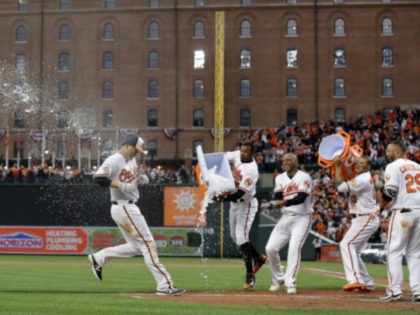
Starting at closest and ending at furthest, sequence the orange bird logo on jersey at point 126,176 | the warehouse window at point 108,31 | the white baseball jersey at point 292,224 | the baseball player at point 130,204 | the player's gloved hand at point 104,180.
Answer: the player's gloved hand at point 104,180 < the baseball player at point 130,204 < the orange bird logo on jersey at point 126,176 < the white baseball jersey at point 292,224 < the warehouse window at point 108,31

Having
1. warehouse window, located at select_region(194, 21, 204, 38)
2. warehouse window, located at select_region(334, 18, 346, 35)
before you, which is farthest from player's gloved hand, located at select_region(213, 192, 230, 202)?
warehouse window, located at select_region(334, 18, 346, 35)

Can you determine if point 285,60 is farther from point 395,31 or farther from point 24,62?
point 24,62

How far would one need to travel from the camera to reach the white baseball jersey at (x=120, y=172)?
42.4 ft

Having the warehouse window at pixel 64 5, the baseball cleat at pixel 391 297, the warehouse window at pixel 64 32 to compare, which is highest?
the warehouse window at pixel 64 5

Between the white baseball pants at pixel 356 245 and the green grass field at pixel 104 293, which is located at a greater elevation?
the white baseball pants at pixel 356 245

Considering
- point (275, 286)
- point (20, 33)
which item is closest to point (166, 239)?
point (275, 286)

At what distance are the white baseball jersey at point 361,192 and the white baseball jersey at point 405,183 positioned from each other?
1.88 m

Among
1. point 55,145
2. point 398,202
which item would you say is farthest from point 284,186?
point 55,145

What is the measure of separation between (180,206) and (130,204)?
22949mm

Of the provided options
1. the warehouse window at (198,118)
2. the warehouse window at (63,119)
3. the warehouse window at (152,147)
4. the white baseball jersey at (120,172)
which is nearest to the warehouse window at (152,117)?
the warehouse window at (152,147)

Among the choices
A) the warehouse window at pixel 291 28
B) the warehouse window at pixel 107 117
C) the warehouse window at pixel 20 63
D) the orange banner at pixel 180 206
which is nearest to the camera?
the orange banner at pixel 180 206

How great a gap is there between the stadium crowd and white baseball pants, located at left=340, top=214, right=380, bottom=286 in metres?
18.7

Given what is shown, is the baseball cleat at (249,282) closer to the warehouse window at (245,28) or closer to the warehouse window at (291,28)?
the warehouse window at (291,28)

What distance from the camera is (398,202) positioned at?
1246cm
